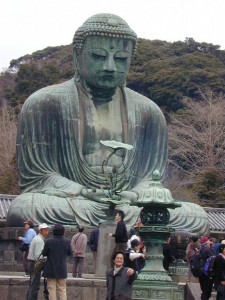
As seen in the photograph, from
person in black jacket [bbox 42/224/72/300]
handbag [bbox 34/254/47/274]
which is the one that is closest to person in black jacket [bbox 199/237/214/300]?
person in black jacket [bbox 42/224/72/300]

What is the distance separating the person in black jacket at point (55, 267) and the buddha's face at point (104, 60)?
843 cm

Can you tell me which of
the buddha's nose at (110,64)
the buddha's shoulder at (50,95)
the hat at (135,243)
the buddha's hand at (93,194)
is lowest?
the hat at (135,243)

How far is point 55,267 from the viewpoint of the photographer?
12.0 meters

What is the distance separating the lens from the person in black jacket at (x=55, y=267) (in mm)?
12000

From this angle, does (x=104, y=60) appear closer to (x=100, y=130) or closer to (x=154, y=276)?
(x=100, y=130)

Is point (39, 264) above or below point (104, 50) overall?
below

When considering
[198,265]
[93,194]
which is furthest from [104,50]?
[198,265]

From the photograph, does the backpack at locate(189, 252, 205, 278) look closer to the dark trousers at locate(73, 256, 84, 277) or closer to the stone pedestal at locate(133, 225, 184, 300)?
the stone pedestal at locate(133, 225, 184, 300)

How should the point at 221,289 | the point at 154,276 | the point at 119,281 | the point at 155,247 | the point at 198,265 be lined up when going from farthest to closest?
the point at 198,265 → the point at 155,247 → the point at 154,276 → the point at 221,289 → the point at 119,281

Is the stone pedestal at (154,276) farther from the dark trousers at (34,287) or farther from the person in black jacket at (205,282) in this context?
→ the dark trousers at (34,287)

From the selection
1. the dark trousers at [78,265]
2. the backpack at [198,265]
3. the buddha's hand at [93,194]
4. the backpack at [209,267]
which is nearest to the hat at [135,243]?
the backpack at [198,265]

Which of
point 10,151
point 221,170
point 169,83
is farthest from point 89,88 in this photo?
point 169,83

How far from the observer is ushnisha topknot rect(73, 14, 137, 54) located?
66.5 ft

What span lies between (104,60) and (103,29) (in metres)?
0.62
